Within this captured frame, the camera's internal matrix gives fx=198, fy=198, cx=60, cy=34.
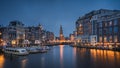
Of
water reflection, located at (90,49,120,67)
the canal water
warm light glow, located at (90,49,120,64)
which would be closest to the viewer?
the canal water

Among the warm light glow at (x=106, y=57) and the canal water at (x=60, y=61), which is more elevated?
the warm light glow at (x=106, y=57)

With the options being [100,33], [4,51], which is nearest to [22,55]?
[4,51]

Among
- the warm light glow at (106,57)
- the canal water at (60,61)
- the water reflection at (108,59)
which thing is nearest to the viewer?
the canal water at (60,61)

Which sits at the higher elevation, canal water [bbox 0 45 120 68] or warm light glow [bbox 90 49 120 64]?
warm light glow [bbox 90 49 120 64]

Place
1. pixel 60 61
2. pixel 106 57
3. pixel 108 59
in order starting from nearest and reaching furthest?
pixel 60 61 → pixel 108 59 → pixel 106 57

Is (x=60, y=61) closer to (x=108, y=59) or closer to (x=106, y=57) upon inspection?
(x=108, y=59)

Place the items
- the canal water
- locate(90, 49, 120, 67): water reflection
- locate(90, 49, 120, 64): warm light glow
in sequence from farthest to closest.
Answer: locate(90, 49, 120, 64): warm light glow < locate(90, 49, 120, 67): water reflection < the canal water

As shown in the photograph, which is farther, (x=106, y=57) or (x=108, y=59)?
(x=106, y=57)

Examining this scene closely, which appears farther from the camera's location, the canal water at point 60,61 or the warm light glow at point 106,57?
the warm light glow at point 106,57

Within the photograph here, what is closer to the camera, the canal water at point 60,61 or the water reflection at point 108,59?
the canal water at point 60,61

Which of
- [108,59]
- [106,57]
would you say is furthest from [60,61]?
[106,57]

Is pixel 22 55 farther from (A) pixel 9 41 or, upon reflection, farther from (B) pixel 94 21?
(B) pixel 94 21

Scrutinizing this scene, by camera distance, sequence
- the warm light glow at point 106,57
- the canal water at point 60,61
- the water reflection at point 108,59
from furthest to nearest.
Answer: the warm light glow at point 106,57, the water reflection at point 108,59, the canal water at point 60,61

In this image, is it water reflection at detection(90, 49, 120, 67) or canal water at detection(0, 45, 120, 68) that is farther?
water reflection at detection(90, 49, 120, 67)
